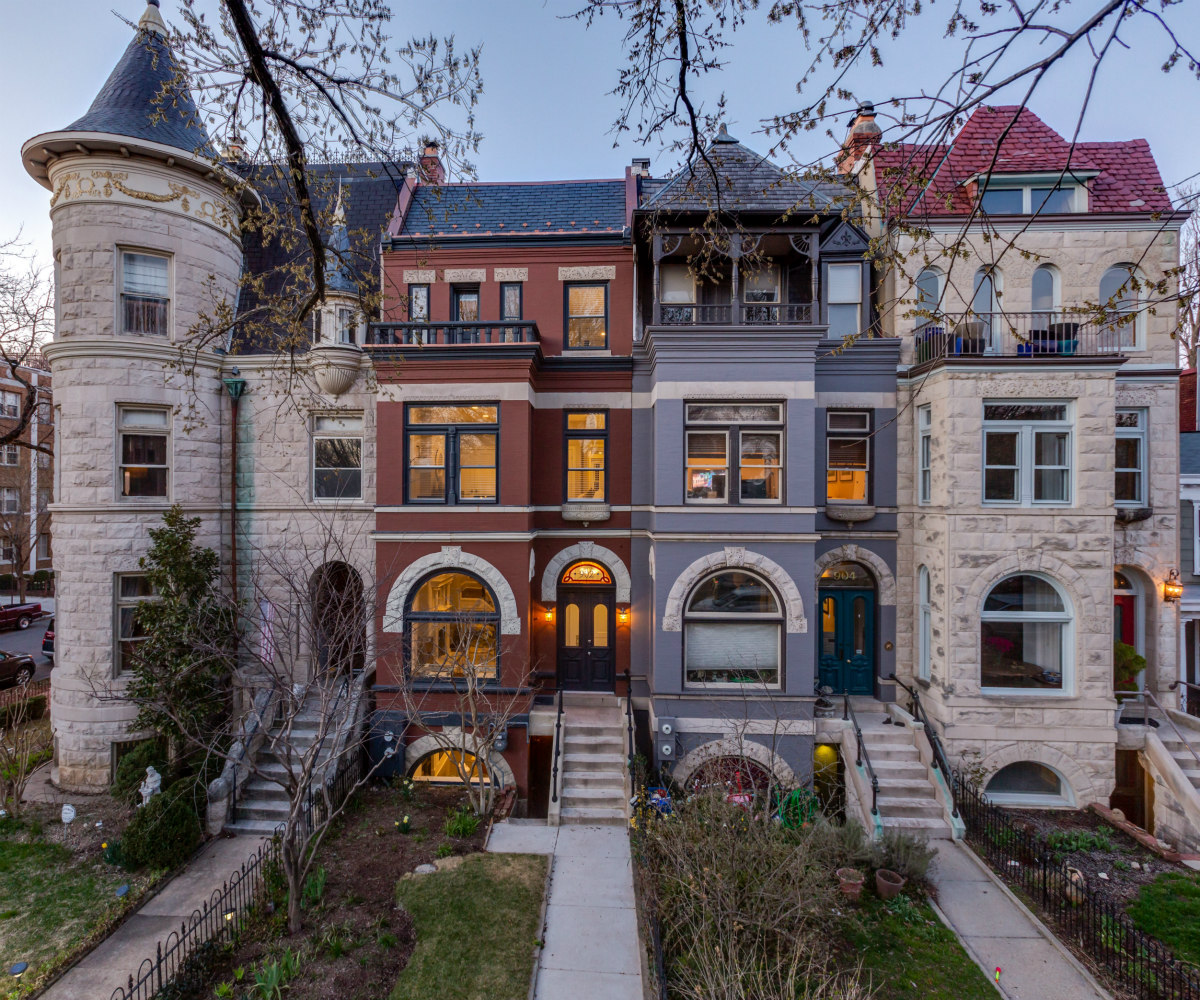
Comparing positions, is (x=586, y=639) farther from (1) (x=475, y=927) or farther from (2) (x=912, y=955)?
(2) (x=912, y=955)

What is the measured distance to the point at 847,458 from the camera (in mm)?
12656

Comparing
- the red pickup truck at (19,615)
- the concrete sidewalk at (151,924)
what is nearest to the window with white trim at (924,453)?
the concrete sidewalk at (151,924)

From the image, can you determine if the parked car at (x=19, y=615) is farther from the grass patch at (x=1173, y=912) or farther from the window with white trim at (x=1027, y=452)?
the grass patch at (x=1173, y=912)

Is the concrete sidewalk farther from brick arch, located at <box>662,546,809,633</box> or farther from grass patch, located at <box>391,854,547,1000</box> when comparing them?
brick arch, located at <box>662,546,809,633</box>

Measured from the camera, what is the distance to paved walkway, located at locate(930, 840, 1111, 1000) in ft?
21.9

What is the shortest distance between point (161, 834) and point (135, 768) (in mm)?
2017

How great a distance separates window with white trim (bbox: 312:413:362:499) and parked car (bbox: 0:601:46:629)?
74.6 ft

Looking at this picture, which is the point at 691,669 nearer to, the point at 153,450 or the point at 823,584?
the point at 823,584

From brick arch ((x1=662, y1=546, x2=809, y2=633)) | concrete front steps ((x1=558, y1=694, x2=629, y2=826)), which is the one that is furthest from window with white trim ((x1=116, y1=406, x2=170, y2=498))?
brick arch ((x1=662, y1=546, x2=809, y2=633))

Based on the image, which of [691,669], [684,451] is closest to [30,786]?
[691,669]

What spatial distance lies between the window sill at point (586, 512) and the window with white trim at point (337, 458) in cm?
492

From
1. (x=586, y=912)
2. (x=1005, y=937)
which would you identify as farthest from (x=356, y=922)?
(x=1005, y=937)

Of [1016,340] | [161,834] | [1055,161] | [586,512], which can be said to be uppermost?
[1055,161]

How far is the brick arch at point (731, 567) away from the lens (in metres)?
11.0
